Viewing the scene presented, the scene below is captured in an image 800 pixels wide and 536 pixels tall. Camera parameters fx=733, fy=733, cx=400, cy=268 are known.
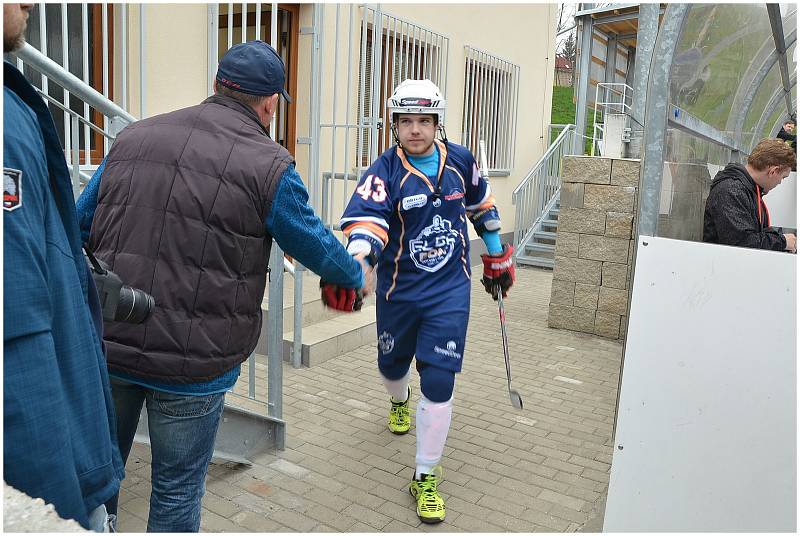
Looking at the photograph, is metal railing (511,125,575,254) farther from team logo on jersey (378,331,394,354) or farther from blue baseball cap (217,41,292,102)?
blue baseball cap (217,41,292,102)

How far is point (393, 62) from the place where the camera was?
803 centimetres

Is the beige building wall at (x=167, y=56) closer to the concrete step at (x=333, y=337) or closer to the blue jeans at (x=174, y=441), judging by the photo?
the concrete step at (x=333, y=337)

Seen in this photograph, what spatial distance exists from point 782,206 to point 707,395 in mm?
6164

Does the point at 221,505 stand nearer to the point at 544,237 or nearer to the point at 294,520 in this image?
the point at 294,520

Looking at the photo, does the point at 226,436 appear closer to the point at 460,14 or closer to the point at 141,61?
the point at 141,61

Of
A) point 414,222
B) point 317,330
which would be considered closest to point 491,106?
point 317,330

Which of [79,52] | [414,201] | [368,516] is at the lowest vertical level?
[368,516]

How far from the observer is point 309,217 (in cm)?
241

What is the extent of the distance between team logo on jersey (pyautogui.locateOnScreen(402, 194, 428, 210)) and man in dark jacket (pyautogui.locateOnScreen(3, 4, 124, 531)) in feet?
6.78

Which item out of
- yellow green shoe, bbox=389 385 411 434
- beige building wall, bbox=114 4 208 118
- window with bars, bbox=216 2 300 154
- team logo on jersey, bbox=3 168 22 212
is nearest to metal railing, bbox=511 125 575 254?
window with bars, bbox=216 2 300 154

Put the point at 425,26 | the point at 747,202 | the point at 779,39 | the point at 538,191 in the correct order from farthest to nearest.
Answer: the point at 538,191
the point at 425,26
the point at 779,39
the point at 747,202

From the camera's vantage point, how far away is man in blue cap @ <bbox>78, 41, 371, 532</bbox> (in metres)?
2.28

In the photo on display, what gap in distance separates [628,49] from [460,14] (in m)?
9.12

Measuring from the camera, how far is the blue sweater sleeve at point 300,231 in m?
2.32
